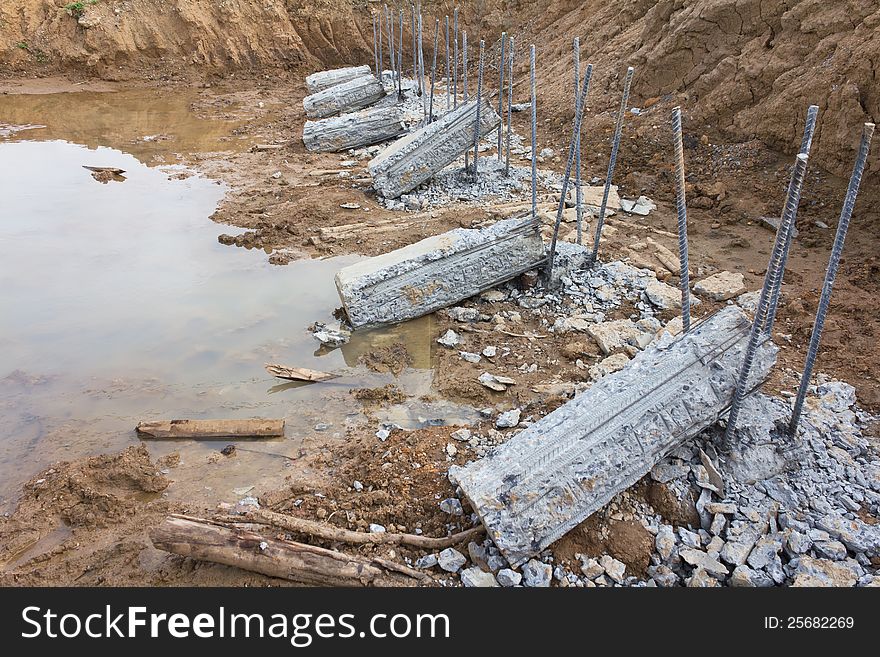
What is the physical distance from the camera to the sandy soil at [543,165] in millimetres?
3969

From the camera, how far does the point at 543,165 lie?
10.4 m

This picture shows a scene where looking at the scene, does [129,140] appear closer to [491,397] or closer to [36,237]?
[36,237]

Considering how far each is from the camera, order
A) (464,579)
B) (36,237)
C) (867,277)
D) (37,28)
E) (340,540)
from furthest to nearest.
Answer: (37,28)
(36,237)
(867,277)
(340,540)
(464,579)

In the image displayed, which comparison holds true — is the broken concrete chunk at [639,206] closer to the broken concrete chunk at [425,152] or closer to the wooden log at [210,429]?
the broken concrete chunk at [425,152]

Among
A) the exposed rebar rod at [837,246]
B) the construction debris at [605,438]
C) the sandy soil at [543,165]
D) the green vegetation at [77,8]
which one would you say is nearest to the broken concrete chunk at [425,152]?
the sandy soil at [543,165]

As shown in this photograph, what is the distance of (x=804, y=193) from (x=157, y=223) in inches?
354

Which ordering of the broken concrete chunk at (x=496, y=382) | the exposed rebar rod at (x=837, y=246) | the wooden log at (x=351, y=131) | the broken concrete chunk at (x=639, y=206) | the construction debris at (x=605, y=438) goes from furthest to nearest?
the wooden log at (x=351, y=131)
the broken concrete chunk at (x=639, y=206)
the broken concrete chunk at (x=496, y=382)
the construction debris at (x=605, y=438)
the exposed rebar rod at (x=837, y=246)

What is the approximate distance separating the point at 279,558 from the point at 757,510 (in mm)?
2898

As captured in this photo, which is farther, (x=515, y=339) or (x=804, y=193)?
(x=804, y=193)

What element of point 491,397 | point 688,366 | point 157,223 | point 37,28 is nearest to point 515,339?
point 491,397

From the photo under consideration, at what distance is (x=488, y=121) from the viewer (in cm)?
964

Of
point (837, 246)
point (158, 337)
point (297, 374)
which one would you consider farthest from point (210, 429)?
point (837, 246)

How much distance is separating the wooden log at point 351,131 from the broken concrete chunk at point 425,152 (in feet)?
7.71

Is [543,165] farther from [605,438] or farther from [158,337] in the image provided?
[605,438]
